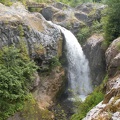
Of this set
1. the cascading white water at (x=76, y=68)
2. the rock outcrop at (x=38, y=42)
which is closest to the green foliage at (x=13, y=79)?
the rock outcrop at (x=38, y=42)

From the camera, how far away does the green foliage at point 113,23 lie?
17.6m

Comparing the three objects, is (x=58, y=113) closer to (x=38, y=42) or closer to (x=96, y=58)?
(x=38, y=42)

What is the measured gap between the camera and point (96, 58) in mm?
21047

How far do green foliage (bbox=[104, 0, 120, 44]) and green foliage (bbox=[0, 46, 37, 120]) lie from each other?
6.62 m

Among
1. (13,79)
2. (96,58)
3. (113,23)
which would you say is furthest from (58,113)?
(113,23)

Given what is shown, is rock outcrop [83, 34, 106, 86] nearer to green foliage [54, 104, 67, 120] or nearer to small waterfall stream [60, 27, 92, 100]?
small waterfall stream [60, 27, 92, 100]

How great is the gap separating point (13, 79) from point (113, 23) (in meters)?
9.03

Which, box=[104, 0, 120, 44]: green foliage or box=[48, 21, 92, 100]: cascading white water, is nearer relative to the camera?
box=[104, 0, 120, 44]: green foliage

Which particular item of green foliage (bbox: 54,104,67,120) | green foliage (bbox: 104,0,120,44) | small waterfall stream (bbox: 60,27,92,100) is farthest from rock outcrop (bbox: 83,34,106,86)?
green foliage (bbox: 54,104,67,120)

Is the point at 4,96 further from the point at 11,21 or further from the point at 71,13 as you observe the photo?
the point at 71,13

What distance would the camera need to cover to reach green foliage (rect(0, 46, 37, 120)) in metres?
14.7

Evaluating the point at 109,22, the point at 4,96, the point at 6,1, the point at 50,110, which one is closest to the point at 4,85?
the point at 4,96

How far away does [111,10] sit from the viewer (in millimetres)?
17906

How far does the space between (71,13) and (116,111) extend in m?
25.7
